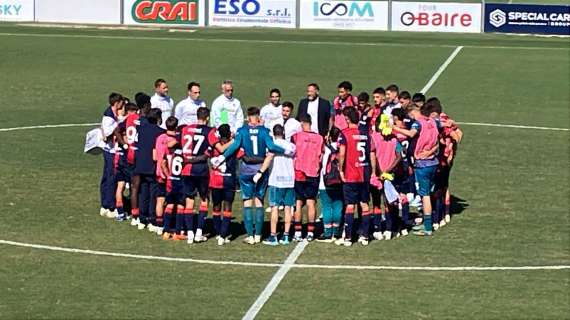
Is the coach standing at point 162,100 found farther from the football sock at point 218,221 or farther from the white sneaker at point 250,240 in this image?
the white sneaker at point 250,240

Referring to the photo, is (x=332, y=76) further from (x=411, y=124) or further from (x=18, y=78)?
(x=411, y=124)

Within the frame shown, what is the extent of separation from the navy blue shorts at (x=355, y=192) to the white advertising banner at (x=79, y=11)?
3933cm

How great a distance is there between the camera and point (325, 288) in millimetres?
20406

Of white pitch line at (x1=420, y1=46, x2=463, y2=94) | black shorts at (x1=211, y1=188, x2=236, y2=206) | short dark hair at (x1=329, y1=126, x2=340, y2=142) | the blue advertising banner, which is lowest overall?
black shorts at (x1=211, y1=188, x2=236, y2=206)

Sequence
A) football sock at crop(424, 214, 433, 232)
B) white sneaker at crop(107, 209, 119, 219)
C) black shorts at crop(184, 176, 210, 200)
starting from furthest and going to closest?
white sneaker at crop(107, 209, 119, 219), football sock at crop(424, 214, 433, 232), black shorts at crop(184, 176, 210, 200)

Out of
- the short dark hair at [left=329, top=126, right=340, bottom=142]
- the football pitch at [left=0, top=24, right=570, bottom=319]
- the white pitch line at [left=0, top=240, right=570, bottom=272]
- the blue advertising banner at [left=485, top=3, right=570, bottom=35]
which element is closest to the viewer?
the football pitch at [left=0, top=24, right=570, bottom=319]

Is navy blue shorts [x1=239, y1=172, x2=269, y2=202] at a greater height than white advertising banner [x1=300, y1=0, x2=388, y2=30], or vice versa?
white advertising banner [x1=300, y1=0, x2=388, y2=30]

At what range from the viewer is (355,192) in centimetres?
2283

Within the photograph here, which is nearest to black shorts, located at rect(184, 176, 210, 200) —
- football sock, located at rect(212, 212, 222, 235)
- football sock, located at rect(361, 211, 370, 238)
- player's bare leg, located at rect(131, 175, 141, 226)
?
football sock, located at rect(212, 212, 222, 235)

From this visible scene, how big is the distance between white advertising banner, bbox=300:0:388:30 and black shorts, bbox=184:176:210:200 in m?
37.7

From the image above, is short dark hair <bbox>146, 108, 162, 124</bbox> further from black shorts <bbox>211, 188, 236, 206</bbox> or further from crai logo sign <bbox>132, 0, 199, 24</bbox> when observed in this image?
crai logo sign <bbox>132, 0, 199, 24</bbox>

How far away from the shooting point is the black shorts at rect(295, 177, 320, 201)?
23.0 metres

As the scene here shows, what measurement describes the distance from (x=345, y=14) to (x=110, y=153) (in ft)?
119

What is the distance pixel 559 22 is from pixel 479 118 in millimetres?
22150
